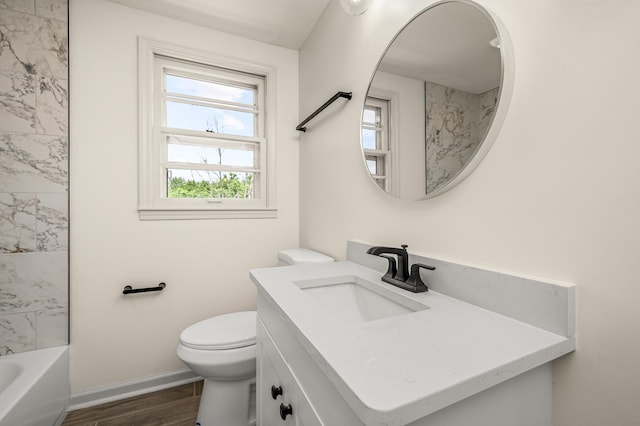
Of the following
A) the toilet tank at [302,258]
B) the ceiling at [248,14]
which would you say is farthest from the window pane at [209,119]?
the toilet tank at [302,258]

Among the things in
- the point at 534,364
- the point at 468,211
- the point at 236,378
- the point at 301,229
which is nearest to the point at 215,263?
the point at 301,229

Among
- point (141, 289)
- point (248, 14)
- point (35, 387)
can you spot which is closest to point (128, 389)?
point (35, 387)

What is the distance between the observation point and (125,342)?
5.42ft

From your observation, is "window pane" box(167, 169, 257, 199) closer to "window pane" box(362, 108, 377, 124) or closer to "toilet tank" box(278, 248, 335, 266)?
"toilet tank" box(278, 248, 335, 266)

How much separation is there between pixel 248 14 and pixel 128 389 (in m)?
2.46

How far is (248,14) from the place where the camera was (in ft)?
5.63

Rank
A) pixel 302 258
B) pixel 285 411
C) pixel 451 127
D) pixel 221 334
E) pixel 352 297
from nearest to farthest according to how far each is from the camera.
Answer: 1. pixel 285 411
2. pixel 451 127
3. pixel 352 297
4. pixel 221 334
5. pixel 302 258

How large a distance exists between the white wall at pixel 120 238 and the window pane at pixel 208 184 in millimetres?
202

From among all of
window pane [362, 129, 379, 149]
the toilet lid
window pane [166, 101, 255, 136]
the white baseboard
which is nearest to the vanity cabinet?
the toilet lid

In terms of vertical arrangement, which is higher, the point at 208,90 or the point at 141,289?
the point at 208,90

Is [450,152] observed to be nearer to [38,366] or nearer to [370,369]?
[370,369]

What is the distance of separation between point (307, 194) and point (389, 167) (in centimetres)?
92

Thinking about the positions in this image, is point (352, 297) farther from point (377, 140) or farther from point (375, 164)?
point (377, 140)

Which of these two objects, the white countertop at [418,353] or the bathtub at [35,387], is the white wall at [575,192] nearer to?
the white countertop at [418,353]
